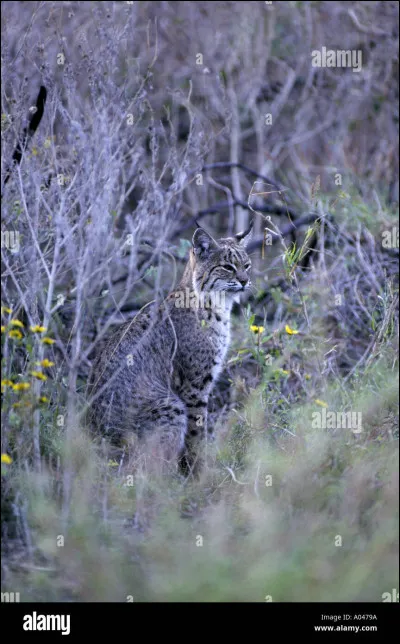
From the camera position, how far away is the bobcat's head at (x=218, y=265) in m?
7.66

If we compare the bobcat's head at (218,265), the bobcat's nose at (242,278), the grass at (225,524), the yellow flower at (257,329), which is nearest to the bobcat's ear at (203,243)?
the bobcat's head at (218,265)

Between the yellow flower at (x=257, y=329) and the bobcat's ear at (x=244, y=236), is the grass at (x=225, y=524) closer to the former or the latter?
the yellow flower at (x=257, y=329)

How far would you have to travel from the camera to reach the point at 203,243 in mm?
7664

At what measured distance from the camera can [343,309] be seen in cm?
938

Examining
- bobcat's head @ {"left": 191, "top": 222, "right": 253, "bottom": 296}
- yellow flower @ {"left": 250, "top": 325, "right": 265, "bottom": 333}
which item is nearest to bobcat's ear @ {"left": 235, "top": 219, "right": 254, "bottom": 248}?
bobcat's head @ {"left": 191, "top": 222, "right": 253, "bottom": 296}

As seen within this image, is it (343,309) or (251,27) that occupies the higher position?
(251,27)

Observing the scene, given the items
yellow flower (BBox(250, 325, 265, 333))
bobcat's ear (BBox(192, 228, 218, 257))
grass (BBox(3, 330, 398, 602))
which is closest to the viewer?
grass (BBox(3, 330, 398, 602))

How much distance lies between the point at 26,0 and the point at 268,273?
17.0 feet

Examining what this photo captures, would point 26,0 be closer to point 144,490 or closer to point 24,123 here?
point 24,123

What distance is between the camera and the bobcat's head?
25.1ft

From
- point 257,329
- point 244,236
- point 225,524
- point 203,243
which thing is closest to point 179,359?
point 257,329

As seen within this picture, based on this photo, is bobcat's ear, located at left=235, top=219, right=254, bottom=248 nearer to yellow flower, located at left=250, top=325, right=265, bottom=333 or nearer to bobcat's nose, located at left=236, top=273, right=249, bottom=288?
bobcat's nose, located at left=236, top=273, right=249, bottom=288
